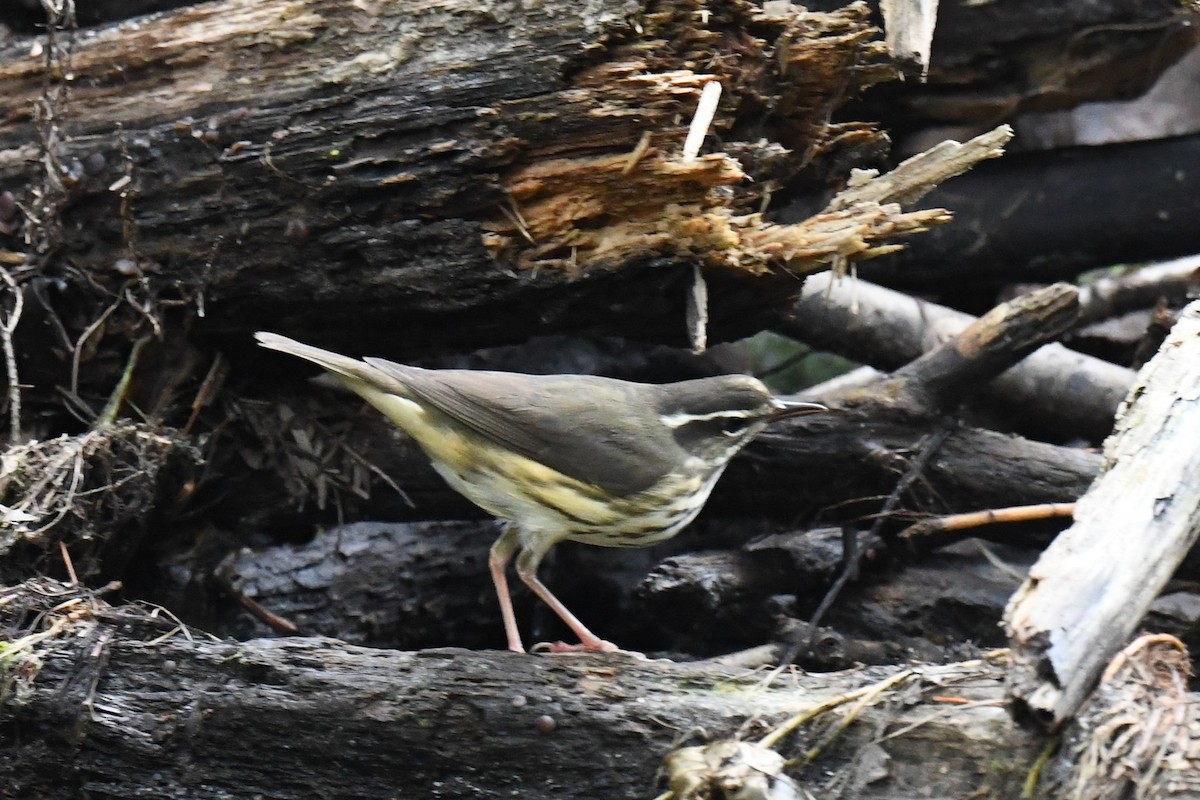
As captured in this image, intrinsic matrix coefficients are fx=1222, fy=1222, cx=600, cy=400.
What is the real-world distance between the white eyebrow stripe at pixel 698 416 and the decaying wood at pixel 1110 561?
4.72 feet

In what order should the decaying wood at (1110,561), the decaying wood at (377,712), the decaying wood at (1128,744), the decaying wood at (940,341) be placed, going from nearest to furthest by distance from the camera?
the decaying wood at (1110,561) < the decaying wood at (1128,744) < the decaying wood at (377,712) < the decaying wood at (940,341)

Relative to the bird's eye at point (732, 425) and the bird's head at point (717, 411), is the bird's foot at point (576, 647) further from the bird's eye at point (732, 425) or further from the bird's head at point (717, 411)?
the bird's eye at point (732, 425)

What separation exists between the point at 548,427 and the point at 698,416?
0.54 metres

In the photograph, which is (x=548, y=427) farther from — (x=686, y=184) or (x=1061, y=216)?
(x=1061, y=216)

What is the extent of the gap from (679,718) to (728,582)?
151 cm

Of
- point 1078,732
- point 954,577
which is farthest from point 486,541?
point 1078,732

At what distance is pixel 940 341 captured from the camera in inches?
215

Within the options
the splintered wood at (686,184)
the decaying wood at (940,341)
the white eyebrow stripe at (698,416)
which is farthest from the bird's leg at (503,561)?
the decaying wood at (940,341)

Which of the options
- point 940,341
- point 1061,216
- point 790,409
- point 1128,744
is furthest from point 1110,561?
point 1061,216

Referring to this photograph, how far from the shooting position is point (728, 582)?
4480mm

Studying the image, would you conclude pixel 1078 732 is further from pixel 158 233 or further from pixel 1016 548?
pixel 158 233

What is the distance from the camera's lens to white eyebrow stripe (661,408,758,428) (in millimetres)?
4066

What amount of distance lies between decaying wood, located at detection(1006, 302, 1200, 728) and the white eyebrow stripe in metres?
1.44

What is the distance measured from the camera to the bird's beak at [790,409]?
4.05 metres
